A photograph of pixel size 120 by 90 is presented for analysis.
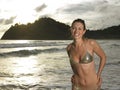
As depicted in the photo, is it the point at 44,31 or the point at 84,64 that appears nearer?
the point at 84,64

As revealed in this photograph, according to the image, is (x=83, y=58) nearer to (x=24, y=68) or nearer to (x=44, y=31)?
(x=24, y=68)

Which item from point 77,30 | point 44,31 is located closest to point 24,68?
point 77,30

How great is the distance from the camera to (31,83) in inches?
494

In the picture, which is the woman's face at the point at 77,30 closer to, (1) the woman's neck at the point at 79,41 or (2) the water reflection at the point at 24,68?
(1) the woman's neck at the point at 79,41

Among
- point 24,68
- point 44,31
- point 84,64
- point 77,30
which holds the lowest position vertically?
point 24,68

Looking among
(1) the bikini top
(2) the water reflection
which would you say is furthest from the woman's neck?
(2) the water reflection

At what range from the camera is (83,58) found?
13.7ft

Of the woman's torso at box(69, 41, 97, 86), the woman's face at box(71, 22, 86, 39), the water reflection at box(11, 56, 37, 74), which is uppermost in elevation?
the woman's face at box(71, 22, 86, 39)

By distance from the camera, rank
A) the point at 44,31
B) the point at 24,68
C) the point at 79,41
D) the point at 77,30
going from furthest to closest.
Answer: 1. the point at 44,31
2. the point at 24,68
3. the point at 79,41
4. the point at 77,30

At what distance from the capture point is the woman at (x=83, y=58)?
4.13 meters

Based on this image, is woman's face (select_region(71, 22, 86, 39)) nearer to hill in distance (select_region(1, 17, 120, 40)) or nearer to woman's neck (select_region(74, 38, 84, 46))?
woman's neck (select_region(74, 38, 84, 46))

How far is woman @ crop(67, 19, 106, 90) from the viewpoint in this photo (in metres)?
4.13

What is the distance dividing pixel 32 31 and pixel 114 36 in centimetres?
1909

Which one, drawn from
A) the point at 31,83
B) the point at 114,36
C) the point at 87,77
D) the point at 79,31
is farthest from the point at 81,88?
the point at 114,36
